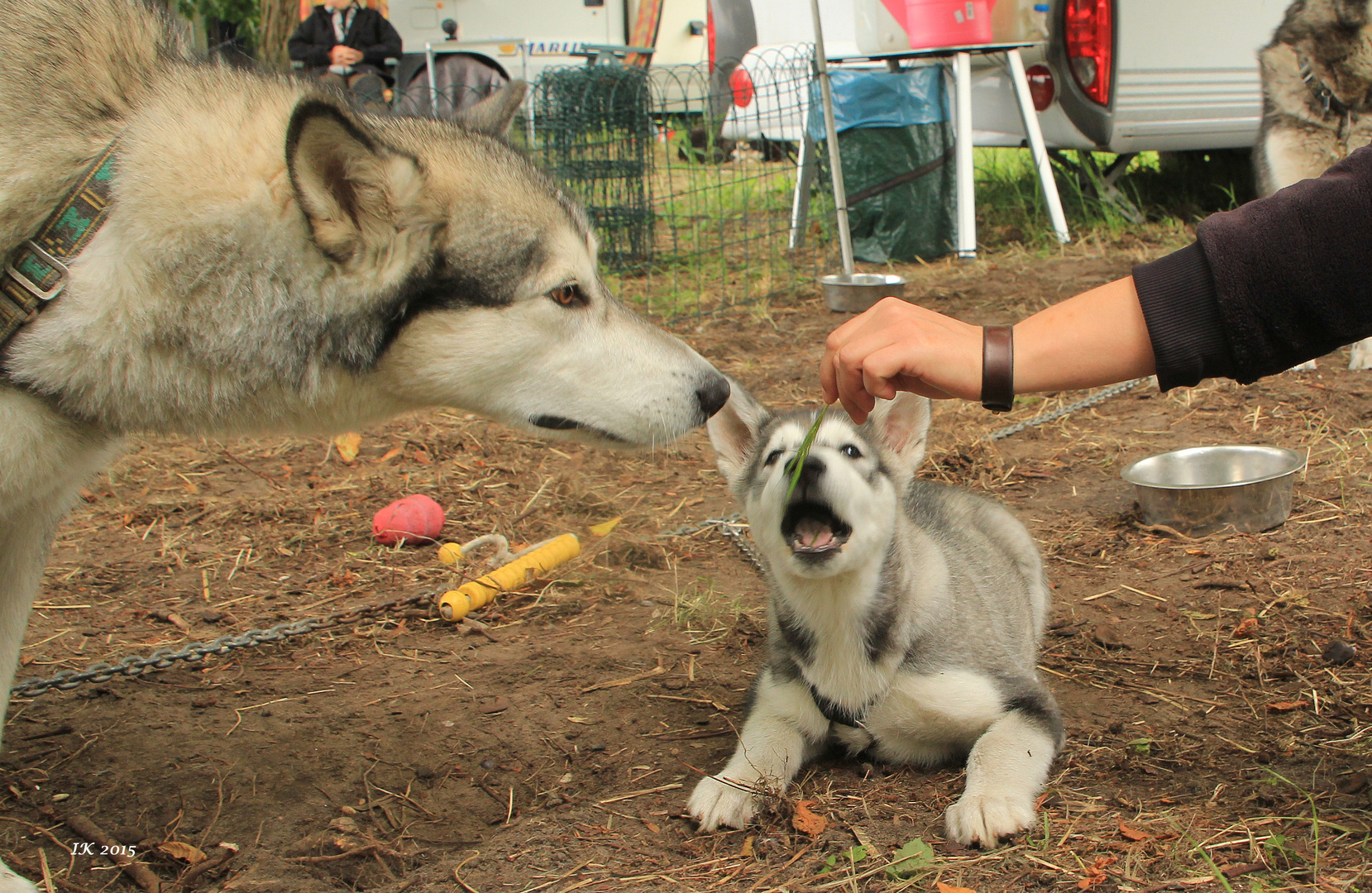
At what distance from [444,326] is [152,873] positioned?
1483 millimetres

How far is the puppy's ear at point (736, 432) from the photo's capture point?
310 cm

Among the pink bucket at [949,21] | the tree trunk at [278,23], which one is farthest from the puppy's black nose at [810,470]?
the tree trunk at [278,23]

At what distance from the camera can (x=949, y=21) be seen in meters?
7.94

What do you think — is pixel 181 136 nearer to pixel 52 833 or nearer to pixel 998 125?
pixel 52 833

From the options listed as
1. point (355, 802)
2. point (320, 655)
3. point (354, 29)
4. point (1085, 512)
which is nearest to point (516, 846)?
point (355, 802)

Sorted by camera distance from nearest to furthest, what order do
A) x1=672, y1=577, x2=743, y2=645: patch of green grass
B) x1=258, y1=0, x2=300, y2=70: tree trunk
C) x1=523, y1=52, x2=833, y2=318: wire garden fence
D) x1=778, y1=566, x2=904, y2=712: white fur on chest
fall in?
1. x1=778, y1=566, x2=904, y2=712: white fur on chest
2. x1=672, y1=577, x2=743, y2=645: patch of green grass
3. x1=523, y1=52, x2=833, y2=318: wire garden fence
4. x1=258, y1=0, x2=300, y2=70: tree trunk

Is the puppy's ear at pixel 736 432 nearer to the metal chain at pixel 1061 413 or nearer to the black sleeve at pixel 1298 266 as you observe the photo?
the black sleeve at pixel 1298 266

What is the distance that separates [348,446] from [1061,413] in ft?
12.3

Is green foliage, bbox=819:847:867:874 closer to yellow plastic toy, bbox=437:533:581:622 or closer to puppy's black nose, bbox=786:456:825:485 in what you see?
puppy's black nose, bbox=786:456:825:485

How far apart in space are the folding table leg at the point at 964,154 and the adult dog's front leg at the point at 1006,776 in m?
6.19

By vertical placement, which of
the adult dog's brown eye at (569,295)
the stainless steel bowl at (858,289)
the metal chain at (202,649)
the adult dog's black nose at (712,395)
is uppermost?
the adult dog's brown eye at (569,295)

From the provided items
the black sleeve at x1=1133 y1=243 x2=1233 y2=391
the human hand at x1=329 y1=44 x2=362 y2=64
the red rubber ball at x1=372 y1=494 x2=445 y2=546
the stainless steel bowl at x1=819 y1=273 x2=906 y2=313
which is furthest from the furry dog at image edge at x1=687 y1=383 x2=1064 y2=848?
the human hand at x1=329 y1=44 x2=362 y2=64

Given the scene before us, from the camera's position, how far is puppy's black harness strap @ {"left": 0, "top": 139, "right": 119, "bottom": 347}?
2129 millimetres

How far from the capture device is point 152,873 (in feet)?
8.36
